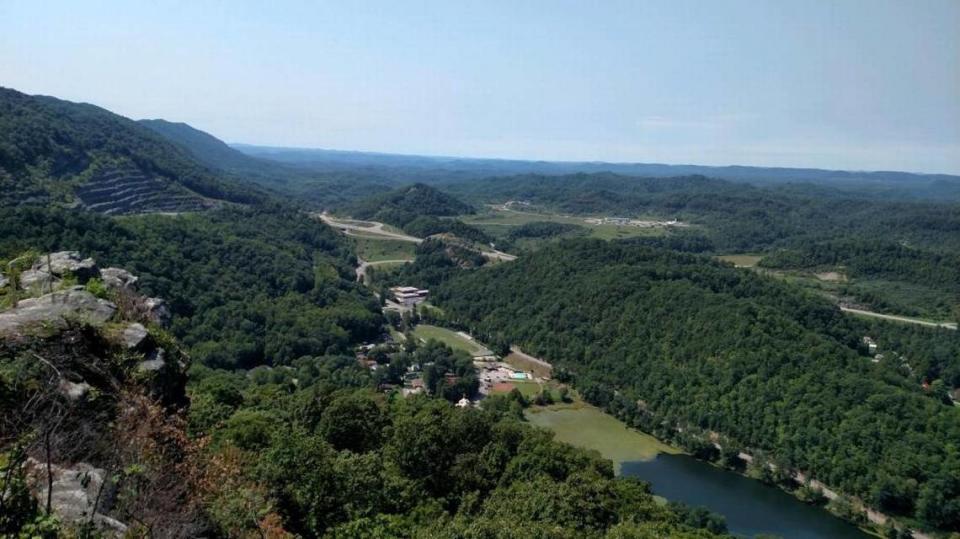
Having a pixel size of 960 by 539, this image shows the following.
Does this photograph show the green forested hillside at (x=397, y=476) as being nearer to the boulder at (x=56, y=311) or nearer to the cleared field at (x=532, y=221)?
the boulder at (x=56, y=311)

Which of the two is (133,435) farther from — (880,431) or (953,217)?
(953,217)

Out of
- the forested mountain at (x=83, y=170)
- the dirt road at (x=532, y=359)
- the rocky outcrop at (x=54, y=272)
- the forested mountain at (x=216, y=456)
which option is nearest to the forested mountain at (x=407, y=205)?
the forested mountain at (x=83, y=170)

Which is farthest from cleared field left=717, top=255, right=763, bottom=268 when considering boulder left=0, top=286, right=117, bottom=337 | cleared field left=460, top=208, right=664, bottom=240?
boulder left=0, top=286, right=117, bottom=337

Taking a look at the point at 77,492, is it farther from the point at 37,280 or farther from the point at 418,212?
the point at 418,212

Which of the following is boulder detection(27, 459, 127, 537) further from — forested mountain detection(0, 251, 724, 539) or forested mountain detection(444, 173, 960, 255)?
forested mountain detection(444, 173, 960, 255)

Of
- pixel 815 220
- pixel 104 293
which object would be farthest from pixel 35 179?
pixel 815 220

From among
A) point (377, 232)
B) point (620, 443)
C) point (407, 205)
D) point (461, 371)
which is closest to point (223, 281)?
point (461, 371)
